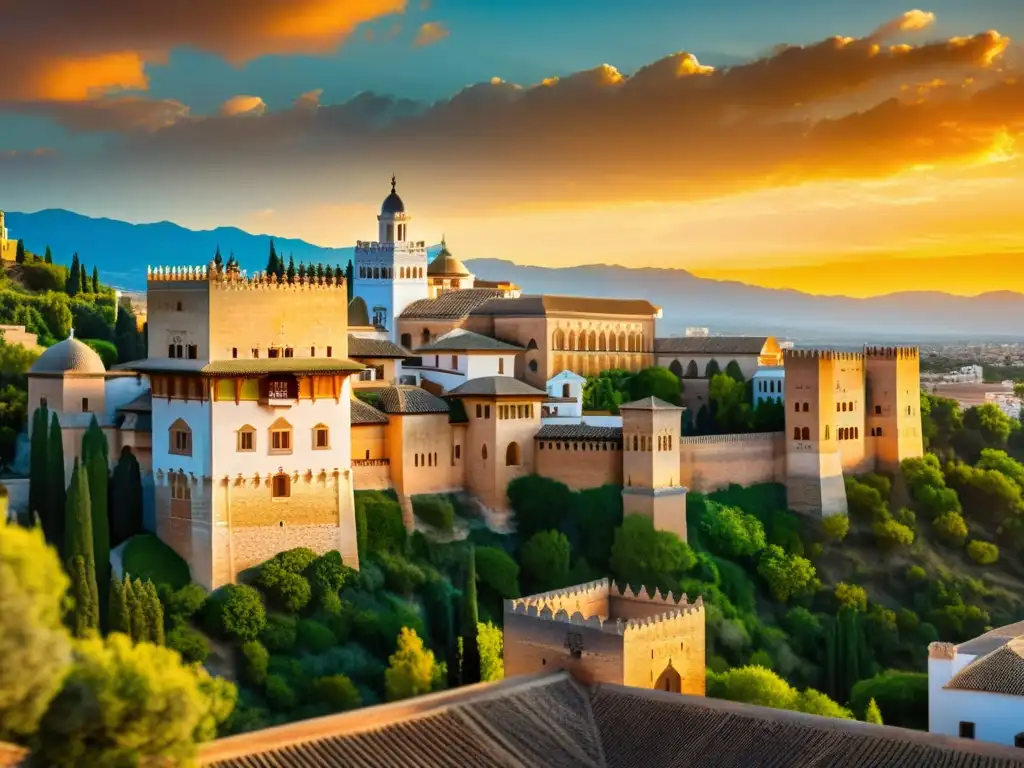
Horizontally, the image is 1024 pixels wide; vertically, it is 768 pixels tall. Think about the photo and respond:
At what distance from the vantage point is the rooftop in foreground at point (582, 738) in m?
18.5

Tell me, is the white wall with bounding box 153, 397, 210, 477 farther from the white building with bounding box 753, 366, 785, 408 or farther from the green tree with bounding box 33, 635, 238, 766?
the green tree with bounding box 33, 635, 238, 766

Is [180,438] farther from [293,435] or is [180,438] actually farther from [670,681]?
[670,681]

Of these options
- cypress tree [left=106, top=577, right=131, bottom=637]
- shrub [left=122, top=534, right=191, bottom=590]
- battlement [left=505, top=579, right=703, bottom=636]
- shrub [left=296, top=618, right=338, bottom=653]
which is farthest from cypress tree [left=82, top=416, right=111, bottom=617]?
battlement [left=505, top=579, right=703, bottom=636]

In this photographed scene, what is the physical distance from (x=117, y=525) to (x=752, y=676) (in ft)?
43.6

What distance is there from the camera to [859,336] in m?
144

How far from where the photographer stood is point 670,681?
24125mm

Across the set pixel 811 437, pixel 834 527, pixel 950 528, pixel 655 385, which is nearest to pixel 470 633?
pixel 834 527

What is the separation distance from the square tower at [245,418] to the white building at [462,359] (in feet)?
28.6

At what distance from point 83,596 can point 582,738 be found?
11995 mm

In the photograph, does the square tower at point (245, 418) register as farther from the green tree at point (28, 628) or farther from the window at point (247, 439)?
the green tree at point (28, 628)

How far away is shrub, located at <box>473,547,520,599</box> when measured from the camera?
117 feet

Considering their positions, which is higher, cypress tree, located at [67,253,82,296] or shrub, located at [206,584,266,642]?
cypress tree, located at [67,253,82,296]

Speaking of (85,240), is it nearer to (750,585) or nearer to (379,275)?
(379,275)

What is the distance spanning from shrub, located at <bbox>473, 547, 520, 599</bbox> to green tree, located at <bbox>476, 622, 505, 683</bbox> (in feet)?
9.61
